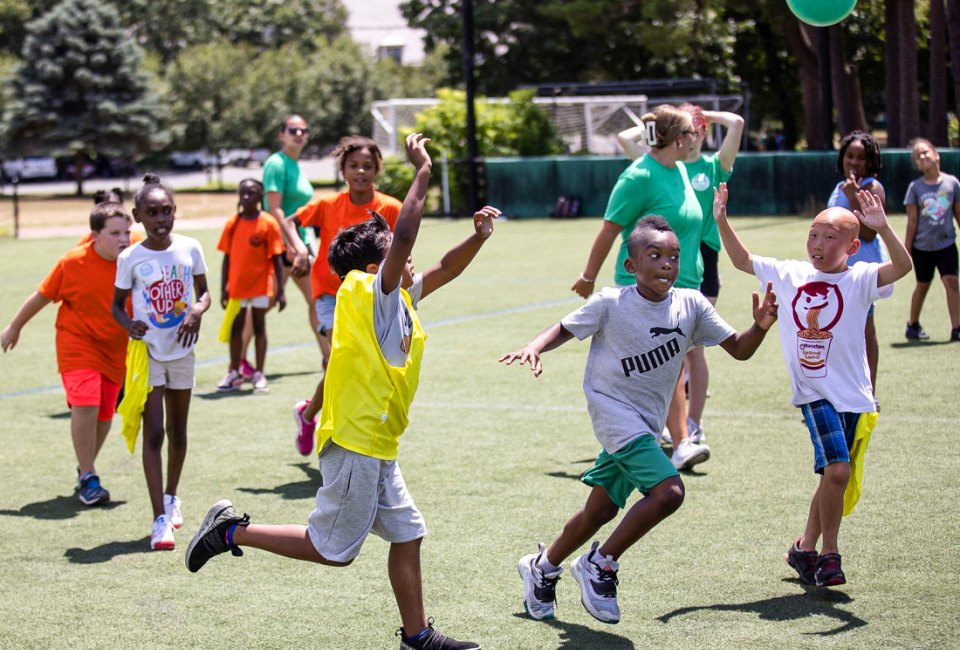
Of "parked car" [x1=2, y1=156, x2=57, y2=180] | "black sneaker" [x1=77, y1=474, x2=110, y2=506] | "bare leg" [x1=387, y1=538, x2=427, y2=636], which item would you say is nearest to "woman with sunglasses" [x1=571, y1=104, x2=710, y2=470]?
"bare leg" [x1=387, y1=538, x2=427, y2=636]

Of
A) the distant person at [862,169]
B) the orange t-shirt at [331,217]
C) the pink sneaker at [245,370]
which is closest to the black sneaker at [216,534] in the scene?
the orange t-shirt at [331,217]

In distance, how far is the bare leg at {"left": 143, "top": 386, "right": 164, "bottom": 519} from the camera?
6391 millimetres

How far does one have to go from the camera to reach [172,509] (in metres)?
6.57

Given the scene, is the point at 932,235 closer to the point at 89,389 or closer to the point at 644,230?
the point at 644,230

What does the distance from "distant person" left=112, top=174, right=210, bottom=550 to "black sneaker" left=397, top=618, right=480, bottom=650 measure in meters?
2.19

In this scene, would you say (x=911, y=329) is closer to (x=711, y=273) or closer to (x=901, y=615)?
(x=711, y=273)

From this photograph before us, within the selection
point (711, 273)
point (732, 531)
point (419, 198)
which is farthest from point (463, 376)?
point (419, 198)

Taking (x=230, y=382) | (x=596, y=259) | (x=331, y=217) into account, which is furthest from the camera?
(x=230, y=382)

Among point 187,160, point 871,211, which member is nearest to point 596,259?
point 871,211

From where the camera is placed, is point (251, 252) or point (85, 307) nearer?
point (85, 307)

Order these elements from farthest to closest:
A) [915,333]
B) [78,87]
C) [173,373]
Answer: [78,87] → [915,333] → [173,373]

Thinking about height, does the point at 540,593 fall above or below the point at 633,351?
below

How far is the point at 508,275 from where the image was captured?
18062mm

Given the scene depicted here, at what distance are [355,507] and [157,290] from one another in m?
2.49
